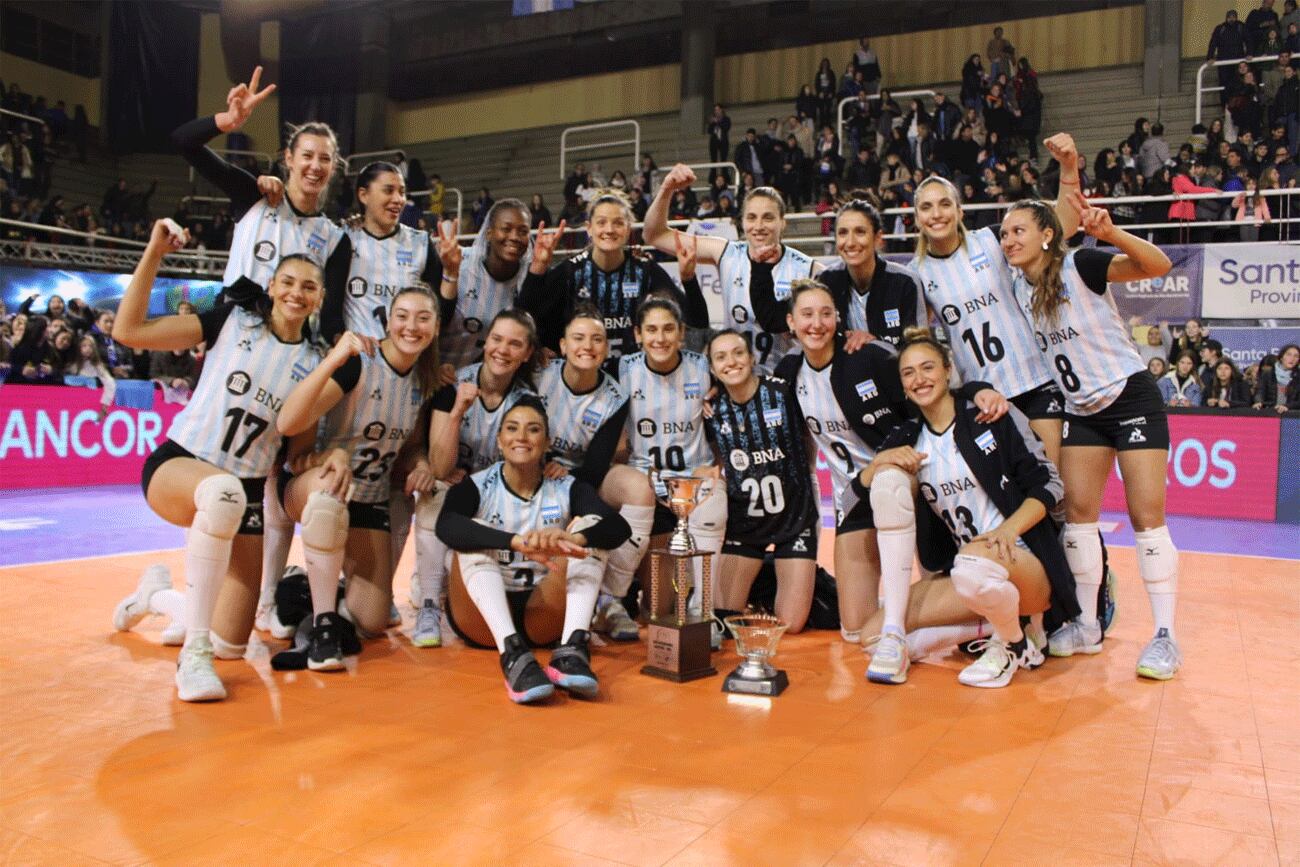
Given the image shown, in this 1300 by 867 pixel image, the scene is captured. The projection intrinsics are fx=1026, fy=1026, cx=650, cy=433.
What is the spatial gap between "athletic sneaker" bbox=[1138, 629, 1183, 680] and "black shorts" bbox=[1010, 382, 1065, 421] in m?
1.11

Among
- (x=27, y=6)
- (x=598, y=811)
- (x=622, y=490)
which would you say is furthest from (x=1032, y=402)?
(x=27, y=6)

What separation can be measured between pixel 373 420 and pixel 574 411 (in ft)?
3.25

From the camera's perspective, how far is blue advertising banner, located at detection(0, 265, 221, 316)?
13.0 metres

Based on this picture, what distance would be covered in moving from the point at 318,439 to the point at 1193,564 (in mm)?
6345

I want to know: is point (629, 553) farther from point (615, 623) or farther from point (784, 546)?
point (784, 546)

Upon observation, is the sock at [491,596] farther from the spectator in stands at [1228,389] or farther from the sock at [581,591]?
the spectator in stands at [1228,389]

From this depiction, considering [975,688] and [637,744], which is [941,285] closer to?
[975,688]

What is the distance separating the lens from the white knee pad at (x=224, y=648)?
4512mm

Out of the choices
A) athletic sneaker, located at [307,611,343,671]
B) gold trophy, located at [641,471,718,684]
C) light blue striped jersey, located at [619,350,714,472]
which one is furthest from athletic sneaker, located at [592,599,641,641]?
athletic sneaker, located at [307,611,343,671]

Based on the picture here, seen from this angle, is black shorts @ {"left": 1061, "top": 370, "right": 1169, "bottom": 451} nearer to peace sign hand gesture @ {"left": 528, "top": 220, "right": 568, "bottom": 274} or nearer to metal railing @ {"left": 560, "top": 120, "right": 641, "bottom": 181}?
peace sign hand gesture @ {"left": 528, "top": 220, "right": 568, "bottom": 274}

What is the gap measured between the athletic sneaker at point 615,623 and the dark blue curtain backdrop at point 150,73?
60.1ft

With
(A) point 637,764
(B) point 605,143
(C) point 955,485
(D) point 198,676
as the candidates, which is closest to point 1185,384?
(C) point 955,485

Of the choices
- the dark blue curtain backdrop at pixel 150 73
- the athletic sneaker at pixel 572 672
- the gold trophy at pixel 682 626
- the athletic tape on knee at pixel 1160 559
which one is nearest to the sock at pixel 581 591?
the athletic sneaker at pixel 572 672

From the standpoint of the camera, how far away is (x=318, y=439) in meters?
4.94
